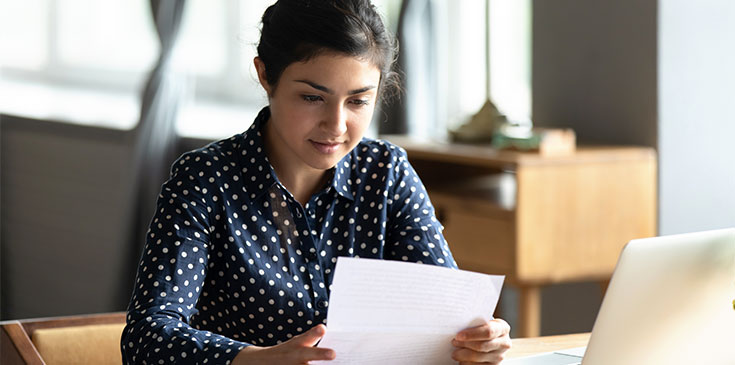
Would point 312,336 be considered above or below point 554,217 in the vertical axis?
above

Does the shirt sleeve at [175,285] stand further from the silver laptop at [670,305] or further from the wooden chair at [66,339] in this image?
the silver laptop at [670,305]

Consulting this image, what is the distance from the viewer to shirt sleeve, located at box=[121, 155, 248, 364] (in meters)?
1.38

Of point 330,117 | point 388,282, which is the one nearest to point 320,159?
point 330,117

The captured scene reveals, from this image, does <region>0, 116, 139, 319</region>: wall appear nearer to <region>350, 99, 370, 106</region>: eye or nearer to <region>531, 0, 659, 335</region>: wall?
<region>531, 0, 659, 335</region>: wall

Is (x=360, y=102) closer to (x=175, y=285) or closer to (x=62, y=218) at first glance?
(x=175, y=285)

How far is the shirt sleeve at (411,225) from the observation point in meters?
1.72

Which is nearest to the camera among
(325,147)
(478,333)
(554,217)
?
(478,333)

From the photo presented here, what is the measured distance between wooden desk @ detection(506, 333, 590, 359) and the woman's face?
41cm

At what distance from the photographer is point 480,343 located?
1.37 metres

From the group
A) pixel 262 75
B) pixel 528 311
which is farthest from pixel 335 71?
pixel 528 311

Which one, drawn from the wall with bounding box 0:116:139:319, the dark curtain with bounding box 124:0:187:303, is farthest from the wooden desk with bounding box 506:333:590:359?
the wall with bounding box 0:116:139:319

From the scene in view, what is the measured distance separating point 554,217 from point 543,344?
121 centimetres

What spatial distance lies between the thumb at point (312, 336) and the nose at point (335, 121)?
1.28ft

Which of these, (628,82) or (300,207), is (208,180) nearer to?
(300,207)
